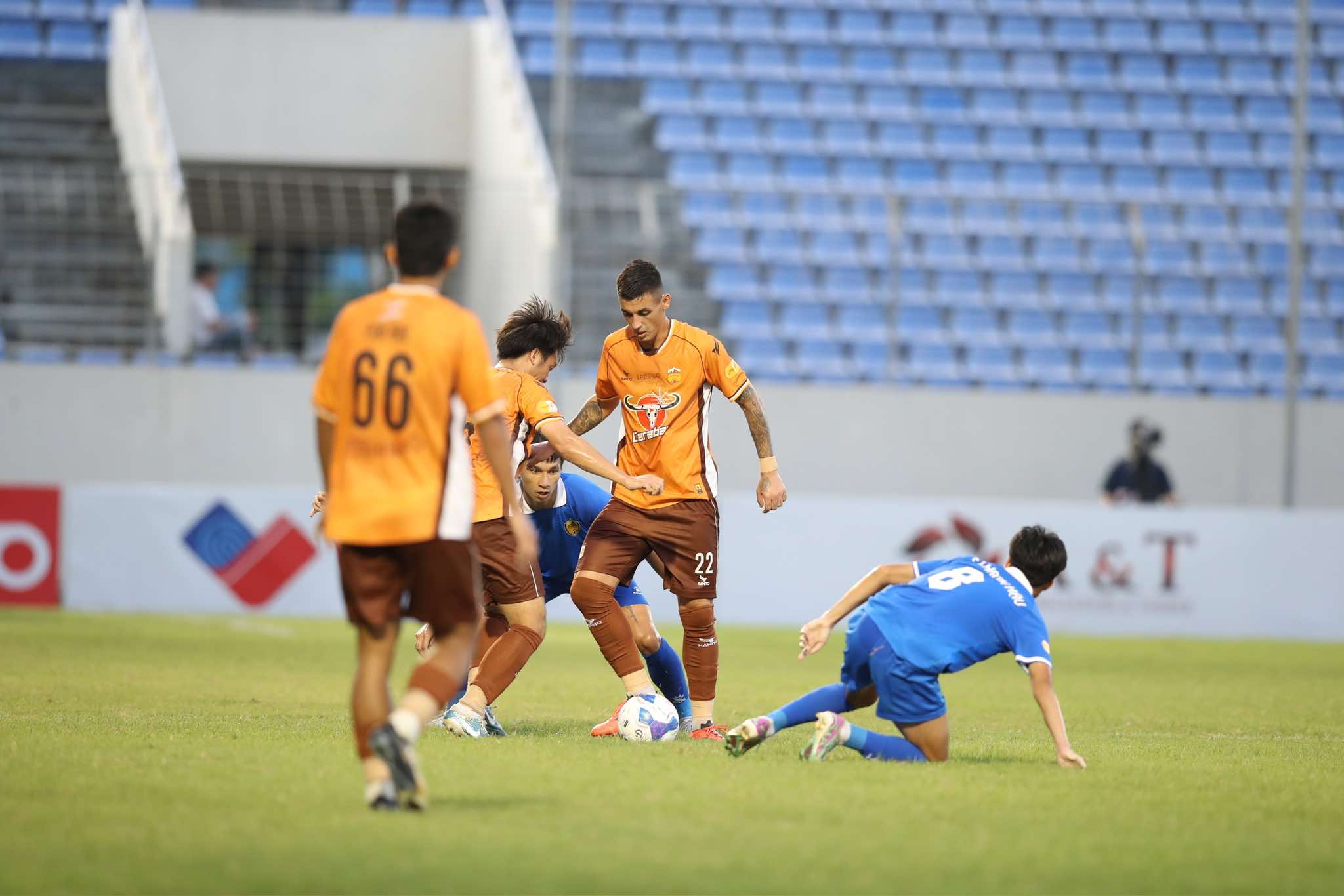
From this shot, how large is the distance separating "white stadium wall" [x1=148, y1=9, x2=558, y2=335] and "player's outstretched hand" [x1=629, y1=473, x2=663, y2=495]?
52.5 feet

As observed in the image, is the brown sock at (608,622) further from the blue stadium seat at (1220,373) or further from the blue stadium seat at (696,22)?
the blue stadium seat at (696,22)

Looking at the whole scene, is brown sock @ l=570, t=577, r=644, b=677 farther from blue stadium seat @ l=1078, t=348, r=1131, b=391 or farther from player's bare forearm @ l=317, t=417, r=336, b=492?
blue stadium seat @ l=1078, t=348, r=1131, b=391

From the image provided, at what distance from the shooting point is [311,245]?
18.1 metres

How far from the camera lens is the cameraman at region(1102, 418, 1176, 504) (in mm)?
16438

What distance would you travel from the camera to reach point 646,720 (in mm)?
7121

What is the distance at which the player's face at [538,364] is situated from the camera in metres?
7.48

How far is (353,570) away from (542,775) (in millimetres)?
1201

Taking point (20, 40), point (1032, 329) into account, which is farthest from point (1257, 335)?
point (20, 40)

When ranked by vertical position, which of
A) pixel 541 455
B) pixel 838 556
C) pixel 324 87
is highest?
pixel 324 87

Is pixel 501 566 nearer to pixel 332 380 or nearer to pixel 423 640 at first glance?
pixel 423 640

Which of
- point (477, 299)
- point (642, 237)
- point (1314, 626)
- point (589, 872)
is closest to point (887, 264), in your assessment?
point (642, 237)

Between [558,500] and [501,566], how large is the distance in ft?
2.29

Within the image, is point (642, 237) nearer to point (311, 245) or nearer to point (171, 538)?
point (311, 245)

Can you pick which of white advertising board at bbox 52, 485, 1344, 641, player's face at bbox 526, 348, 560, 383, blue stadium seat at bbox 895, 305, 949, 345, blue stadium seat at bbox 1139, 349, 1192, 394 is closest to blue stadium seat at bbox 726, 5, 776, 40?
blue stadium seat at bbox 895, 305, 949, 345
